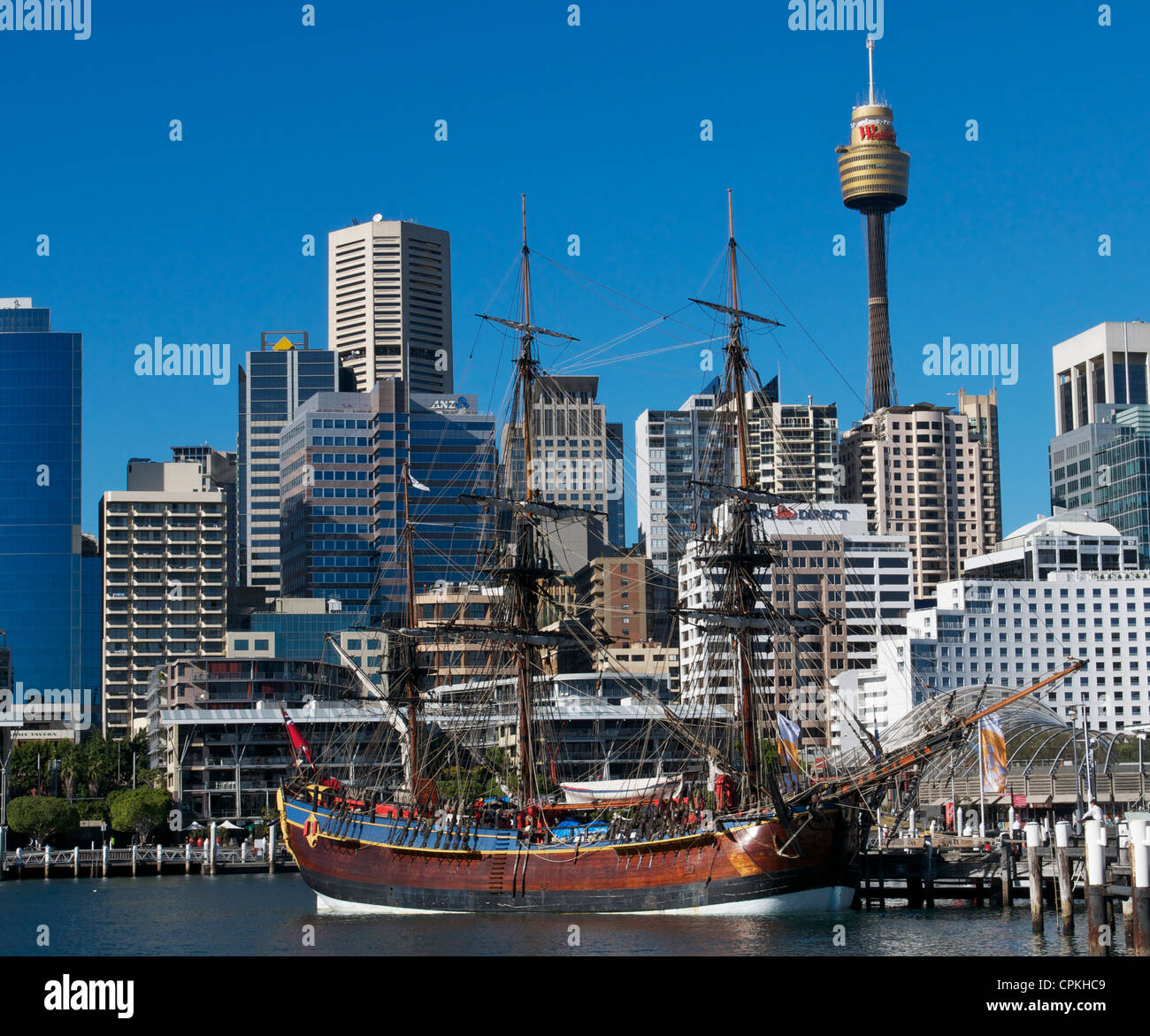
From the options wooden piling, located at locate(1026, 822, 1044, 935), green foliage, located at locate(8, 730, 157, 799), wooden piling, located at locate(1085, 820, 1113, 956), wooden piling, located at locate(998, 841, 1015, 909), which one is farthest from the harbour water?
green foliage, located at locate(8, 730, 157, 799)

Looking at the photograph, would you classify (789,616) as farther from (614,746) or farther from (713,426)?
(614,746)

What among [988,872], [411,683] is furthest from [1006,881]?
[411,683]

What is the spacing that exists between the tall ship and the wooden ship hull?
9 centimetres

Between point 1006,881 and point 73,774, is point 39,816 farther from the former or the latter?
point 1006,881

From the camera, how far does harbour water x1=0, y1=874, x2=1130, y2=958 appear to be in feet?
243

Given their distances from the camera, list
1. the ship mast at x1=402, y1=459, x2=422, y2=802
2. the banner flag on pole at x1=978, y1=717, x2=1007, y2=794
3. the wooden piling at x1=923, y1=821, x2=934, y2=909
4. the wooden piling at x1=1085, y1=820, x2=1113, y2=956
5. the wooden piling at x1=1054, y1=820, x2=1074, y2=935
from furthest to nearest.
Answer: the ship mast at x1=402, y1=459, x2=422, y2=802
the banner flag on pole at x1=978, y1=717, x2=1007, y2=794
the wooden piling at x1=923, y1=821, x2=934, y2=909
the wooden piling at x1=1054, y1=820, x2=1074, y2=935
the wooden piling at x1=1085, y1=820, x2=1113, y2=956

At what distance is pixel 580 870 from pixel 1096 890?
116ft

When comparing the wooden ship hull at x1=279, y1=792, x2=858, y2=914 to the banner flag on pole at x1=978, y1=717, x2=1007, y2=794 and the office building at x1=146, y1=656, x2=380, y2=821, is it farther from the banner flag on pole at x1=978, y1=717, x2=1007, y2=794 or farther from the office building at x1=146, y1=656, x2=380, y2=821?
the office building at x1=146, y1=656, x2=380, y2=821

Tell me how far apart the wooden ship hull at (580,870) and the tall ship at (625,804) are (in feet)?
0.31

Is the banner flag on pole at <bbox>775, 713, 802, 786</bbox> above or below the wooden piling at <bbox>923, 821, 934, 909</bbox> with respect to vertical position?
above

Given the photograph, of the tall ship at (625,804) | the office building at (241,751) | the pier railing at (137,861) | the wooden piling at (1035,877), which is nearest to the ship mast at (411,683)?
the tall ship at (625,804)

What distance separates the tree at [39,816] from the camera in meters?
162

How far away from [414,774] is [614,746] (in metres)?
80.0

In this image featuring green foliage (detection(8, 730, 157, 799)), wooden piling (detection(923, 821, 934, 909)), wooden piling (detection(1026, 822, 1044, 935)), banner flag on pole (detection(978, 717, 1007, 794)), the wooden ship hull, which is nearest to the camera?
wooden piling (detection(1026, 822, 1044, 935))
